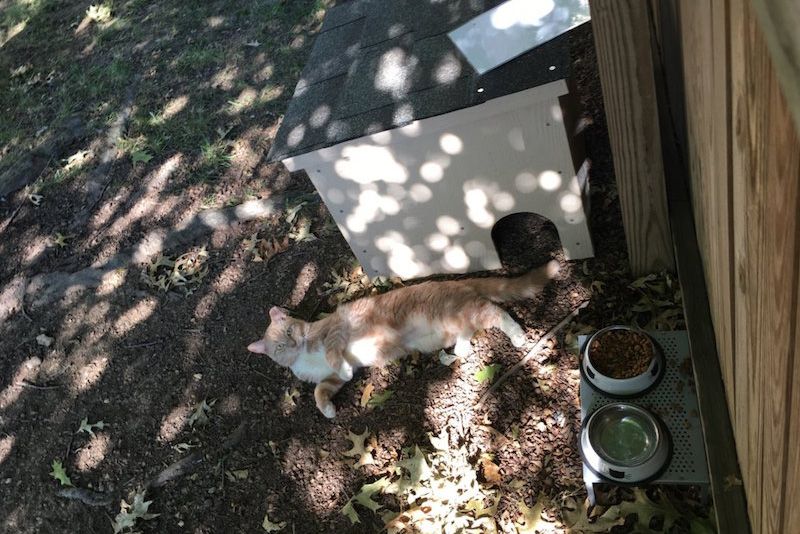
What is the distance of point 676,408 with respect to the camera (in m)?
2.47

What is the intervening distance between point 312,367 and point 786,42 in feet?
9.96

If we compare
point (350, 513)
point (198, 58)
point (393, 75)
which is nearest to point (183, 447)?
point (350, 513)

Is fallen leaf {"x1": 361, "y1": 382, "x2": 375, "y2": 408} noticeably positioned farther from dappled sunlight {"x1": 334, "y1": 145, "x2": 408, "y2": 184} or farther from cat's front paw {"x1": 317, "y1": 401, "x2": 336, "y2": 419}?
dappled sunlight {"x1": 334, "y1": 145, "x2": 408, "y2": 184}

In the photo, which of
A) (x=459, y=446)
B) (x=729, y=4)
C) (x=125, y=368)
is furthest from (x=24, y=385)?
(x=729, y=4)

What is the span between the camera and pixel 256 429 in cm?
344

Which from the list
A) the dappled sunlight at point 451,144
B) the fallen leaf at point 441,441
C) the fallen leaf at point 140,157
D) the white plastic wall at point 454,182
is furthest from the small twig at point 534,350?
the fallen leaf at point 140,157

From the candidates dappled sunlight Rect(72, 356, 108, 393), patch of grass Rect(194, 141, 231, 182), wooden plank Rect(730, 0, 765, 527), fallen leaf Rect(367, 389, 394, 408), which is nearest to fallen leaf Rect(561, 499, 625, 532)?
wooden plank Rect(730, 0, 765, 527)

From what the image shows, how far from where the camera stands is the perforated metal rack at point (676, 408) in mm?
2314

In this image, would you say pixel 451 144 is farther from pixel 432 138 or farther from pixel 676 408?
pixel 676 408

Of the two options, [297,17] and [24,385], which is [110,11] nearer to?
[297,17]

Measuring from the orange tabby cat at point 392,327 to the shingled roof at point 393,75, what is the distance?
919 millimetres

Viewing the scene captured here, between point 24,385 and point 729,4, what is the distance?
4.66m

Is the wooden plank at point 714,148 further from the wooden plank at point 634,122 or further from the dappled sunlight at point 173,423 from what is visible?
the dappled sunlight at point 173,423

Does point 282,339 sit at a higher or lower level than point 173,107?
lower
